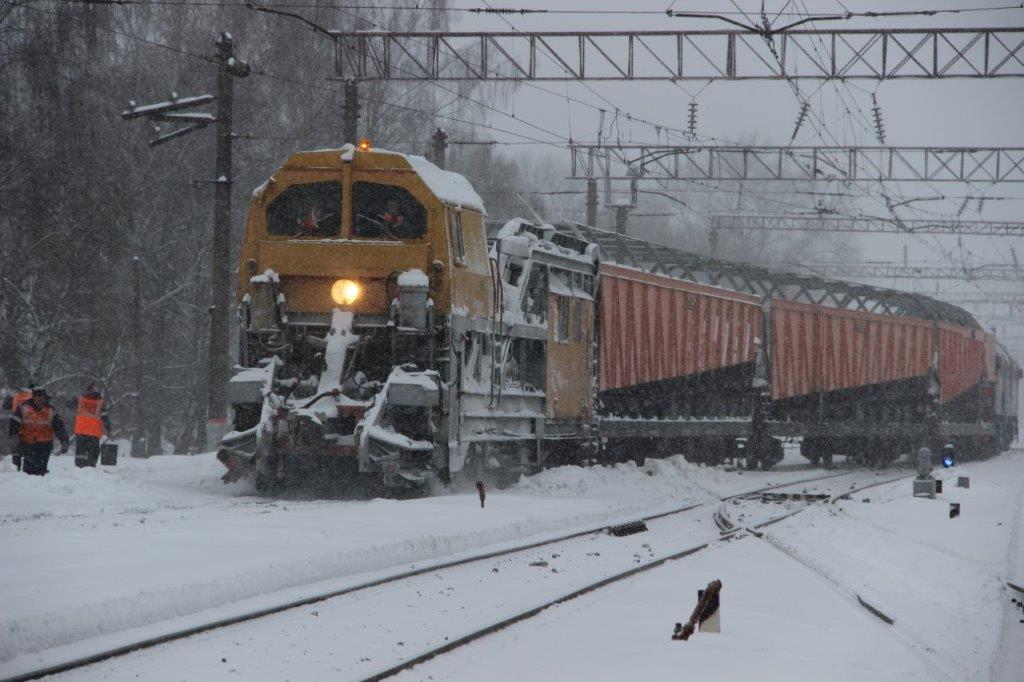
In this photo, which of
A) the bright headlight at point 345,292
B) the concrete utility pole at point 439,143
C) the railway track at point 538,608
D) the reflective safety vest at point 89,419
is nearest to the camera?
the railway track at point 538,608

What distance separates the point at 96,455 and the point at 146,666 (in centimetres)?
1446

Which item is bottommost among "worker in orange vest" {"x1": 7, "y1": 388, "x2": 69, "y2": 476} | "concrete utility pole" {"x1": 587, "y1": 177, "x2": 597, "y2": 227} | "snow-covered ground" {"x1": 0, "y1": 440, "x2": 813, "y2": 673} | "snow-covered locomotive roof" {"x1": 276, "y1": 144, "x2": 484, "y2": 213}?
"snow-covered ground" {"x1": 0, "y1": 440, "x2": 813, "y2": 673}

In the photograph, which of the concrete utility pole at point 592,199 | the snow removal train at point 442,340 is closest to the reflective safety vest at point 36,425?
the snow removal train at point 442,340

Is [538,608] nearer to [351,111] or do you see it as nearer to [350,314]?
[350,314]

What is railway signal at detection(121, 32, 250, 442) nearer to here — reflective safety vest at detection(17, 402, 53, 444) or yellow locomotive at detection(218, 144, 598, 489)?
reflective safety vest at detection(17, 402, 53, 444)

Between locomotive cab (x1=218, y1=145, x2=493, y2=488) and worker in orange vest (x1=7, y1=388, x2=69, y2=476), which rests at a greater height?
locomotive cab (x1=218, y1=145, x2=493, y2=488)

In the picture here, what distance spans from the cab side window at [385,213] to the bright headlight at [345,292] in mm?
660

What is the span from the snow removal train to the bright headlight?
16 millimetres

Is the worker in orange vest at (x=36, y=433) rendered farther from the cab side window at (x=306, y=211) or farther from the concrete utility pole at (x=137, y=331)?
the concrete utility pole at (x=137, y=331)

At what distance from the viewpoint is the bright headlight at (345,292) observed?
15.6m

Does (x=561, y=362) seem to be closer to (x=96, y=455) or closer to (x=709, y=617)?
(x=96, y=455)

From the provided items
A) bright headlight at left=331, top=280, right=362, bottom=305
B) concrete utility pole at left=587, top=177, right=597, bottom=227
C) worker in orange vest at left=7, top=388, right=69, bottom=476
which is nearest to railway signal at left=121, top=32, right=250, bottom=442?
worker in orange vest at left=7, top=388, right=69, bottom=476

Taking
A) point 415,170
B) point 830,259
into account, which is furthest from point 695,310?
point 830,259

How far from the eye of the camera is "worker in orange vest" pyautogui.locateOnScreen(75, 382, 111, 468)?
65.9 feet
